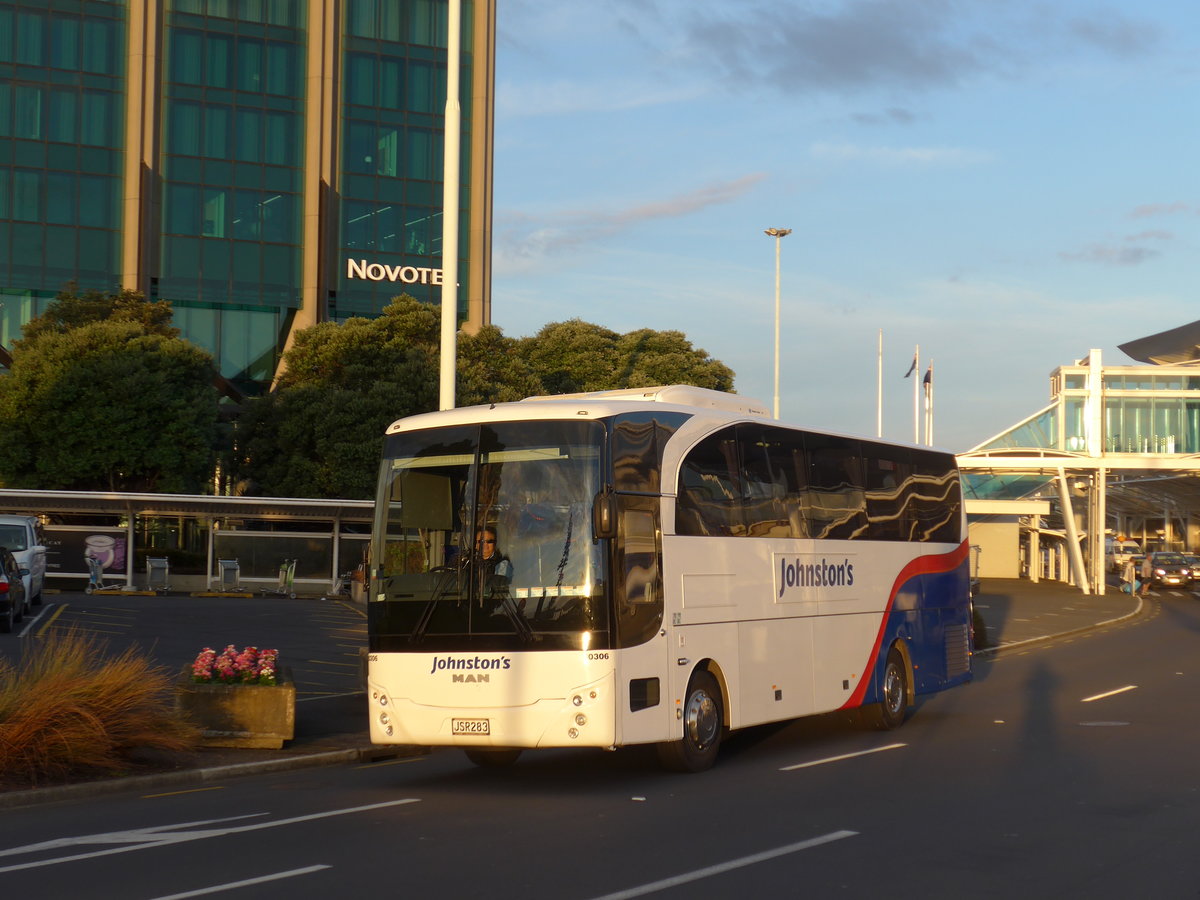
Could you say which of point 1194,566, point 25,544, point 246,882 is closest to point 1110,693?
point 246,882

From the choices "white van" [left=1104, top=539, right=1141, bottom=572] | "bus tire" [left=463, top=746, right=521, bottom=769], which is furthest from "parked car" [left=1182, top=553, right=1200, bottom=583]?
"bus tire" [left=463, top=746, right=521, bottom=769]

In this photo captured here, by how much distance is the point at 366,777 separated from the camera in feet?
42.0

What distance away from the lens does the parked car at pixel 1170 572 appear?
69.2 meters

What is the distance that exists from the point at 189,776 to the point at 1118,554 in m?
93.9

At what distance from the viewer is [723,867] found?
328 inches

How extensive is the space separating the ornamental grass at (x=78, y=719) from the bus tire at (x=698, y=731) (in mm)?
4506

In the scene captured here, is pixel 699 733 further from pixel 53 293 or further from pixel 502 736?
pixel 53 293

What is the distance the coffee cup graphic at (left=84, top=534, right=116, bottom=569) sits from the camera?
137 feet

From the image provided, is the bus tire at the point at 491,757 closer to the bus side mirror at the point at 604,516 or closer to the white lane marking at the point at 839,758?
the white lane marking at the point at 839,758

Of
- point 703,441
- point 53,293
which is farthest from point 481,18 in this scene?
point 703,441

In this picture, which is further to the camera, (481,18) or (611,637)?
(481,18)

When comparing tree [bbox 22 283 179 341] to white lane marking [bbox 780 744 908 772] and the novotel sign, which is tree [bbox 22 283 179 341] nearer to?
the novotel sign

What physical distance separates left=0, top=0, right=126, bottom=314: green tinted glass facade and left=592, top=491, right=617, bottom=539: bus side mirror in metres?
51.4

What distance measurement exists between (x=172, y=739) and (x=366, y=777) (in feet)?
5.91
